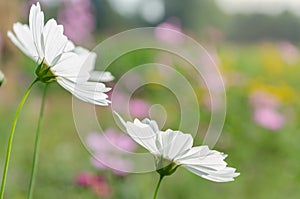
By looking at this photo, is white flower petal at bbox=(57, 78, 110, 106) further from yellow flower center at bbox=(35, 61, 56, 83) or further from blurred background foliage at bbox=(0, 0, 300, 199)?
blurred background foliage at bbox=(0, 0, 300, 199)

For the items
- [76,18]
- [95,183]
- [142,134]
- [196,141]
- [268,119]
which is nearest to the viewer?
[142,134]

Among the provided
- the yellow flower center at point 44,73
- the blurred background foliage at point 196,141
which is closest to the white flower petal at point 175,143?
the yellow flower center at point 44,73

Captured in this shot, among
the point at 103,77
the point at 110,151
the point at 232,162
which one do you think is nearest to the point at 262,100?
the point at 232,162

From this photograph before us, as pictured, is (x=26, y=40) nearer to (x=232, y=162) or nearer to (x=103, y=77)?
(x=103, y=77)

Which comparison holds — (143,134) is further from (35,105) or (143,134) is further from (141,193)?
(35,105)

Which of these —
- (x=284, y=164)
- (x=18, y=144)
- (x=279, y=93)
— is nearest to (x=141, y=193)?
(x=284, y=164)

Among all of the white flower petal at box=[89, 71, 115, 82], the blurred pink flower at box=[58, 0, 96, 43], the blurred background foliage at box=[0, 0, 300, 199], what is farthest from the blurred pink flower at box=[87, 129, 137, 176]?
the blurred pink flower at box=[58, 0, 96, 43]
